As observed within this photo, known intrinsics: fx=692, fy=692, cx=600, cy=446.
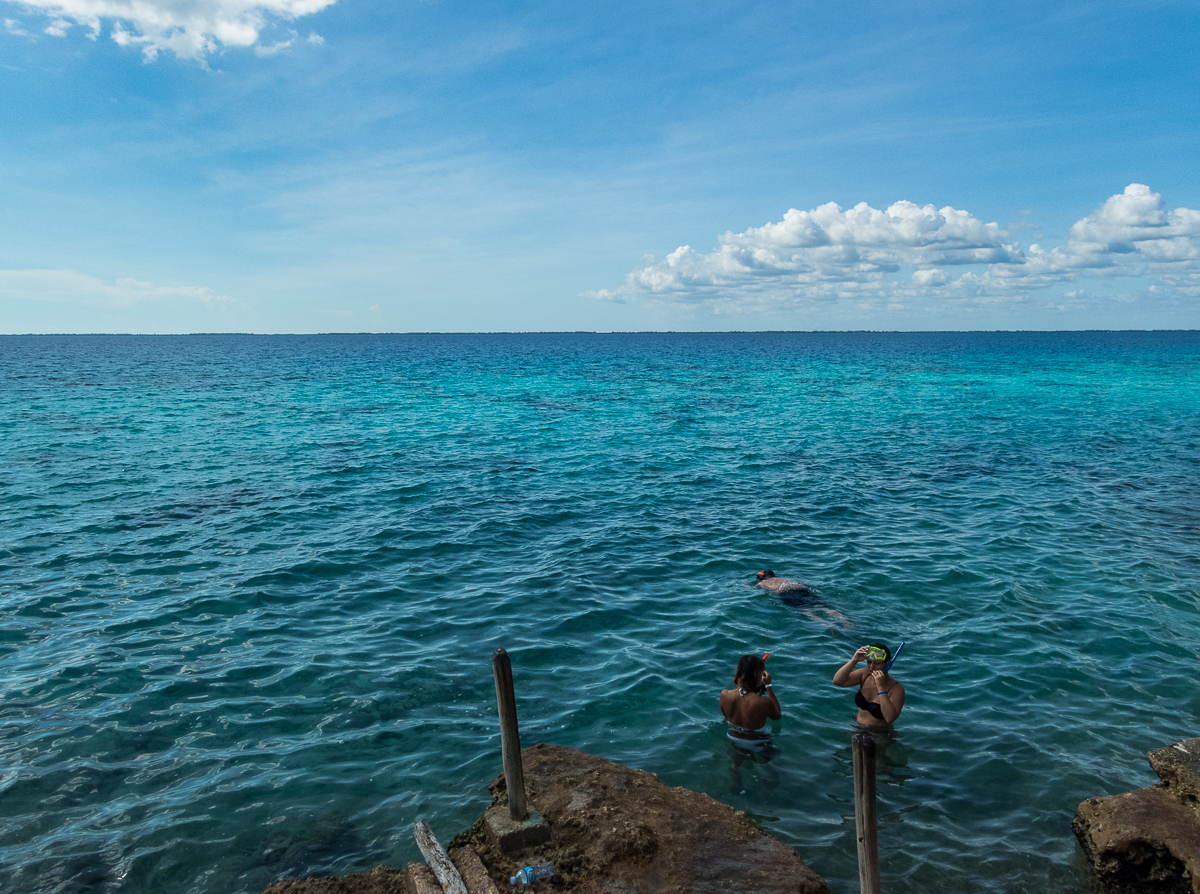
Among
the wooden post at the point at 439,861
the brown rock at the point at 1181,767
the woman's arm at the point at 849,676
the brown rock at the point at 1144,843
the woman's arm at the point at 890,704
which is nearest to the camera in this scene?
the wooden post at the point at 439,861

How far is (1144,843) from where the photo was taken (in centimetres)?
660

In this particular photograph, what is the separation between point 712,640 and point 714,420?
28605mm

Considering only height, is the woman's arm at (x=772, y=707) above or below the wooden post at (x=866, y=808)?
below

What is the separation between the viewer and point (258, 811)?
8.01 m

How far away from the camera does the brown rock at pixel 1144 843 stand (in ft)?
21.1

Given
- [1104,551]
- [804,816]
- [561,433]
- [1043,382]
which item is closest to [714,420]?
[561,433]

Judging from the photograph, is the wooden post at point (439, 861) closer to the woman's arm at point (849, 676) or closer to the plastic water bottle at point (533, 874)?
the plastic water bottle at point (533, 874)

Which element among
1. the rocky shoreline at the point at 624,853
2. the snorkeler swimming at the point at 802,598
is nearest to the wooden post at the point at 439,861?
the rocky shoreline at the point at 624,853

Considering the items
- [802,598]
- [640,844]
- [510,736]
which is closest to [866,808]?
[640,844]

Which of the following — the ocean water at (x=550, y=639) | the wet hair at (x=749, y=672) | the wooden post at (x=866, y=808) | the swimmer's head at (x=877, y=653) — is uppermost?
the wooden post at (x=866, y=808)

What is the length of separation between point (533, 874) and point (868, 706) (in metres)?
5.26

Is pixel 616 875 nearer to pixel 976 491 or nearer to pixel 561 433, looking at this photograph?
pixel 976 491

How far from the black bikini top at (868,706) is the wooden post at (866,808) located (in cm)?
436

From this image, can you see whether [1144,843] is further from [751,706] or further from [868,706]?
[751,706]
